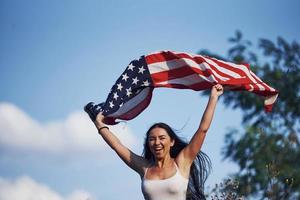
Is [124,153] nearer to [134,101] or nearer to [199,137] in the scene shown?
[199,137]

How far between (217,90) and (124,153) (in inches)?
40.0

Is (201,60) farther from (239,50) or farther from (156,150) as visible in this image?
(239,50)

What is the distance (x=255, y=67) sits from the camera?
26.3m

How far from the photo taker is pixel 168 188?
646 centimetres

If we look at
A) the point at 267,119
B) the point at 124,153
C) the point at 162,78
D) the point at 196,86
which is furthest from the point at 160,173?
the point at 267,119

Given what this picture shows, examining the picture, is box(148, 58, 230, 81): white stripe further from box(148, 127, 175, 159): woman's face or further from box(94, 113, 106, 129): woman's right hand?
box(148, 127, 175, 159): woman's face

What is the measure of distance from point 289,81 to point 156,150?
66.3ft

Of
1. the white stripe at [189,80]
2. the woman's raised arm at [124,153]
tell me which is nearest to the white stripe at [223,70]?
the white stripe at [189,80]

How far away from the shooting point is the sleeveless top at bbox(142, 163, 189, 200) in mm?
6445

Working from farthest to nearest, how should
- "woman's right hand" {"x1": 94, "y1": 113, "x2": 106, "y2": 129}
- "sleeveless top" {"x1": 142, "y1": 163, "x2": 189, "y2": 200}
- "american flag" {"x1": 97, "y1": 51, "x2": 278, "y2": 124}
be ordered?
1. "american flag" {"x1": 97, "y1": 51, "x2": 278, "y2": 124}
2. "woman's right hand" {"x1": 94, "y1": 113, "x2": 106, "y2": 129}
3. "sleeveless top" {"x1": 142, "y1": 163, "x2": 189, "y2": 200}

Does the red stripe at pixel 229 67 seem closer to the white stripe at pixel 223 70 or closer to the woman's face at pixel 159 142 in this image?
the white stripe at pixel 223 70

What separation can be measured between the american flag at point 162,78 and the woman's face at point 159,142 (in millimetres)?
955

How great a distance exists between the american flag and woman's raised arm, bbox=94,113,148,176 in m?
0.62

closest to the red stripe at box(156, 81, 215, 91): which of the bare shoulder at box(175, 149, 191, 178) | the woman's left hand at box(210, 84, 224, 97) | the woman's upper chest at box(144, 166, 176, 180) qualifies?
the woman's left hand at box(210, 84, 224, 97)
